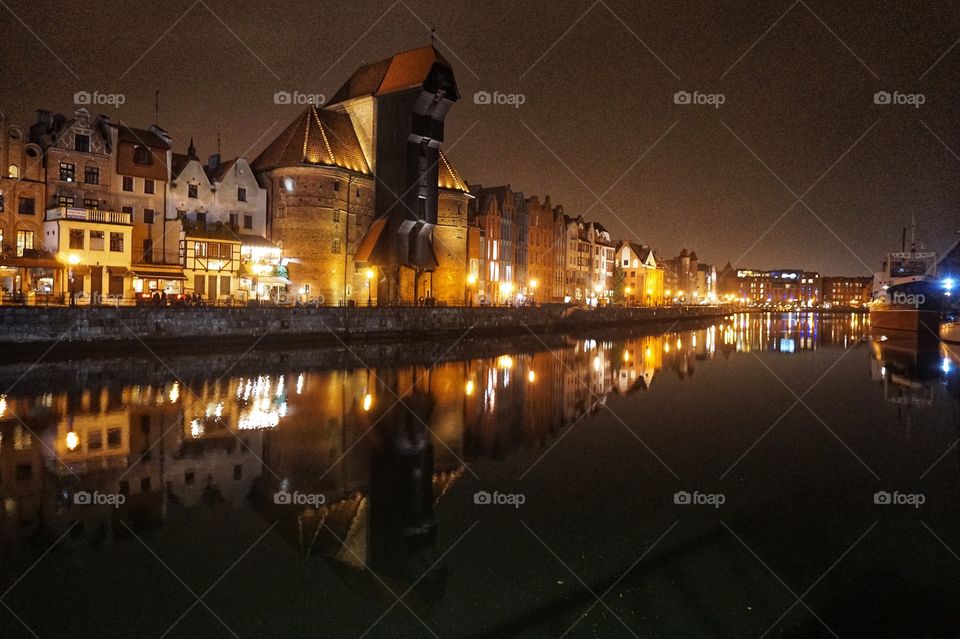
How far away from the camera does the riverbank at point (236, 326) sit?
31.1 meters

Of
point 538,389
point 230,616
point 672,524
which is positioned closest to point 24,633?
point 230,616

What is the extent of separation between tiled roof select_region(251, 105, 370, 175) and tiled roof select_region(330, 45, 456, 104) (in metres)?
3.24

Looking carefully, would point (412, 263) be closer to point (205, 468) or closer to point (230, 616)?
point (205, 468)

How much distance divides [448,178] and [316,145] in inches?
540

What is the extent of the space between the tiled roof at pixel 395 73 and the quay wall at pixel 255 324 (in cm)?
1848

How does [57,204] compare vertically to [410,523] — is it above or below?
above

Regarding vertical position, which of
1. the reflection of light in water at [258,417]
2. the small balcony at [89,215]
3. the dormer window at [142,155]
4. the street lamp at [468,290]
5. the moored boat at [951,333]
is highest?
the dormer window at [142,155]

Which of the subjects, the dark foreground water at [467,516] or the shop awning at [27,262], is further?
the shop awning at [27,262]

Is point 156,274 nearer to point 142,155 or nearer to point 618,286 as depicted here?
point 142,155

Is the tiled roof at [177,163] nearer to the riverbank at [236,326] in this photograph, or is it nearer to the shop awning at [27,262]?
the shop awning at [27,262]

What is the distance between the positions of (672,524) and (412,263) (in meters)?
45.9

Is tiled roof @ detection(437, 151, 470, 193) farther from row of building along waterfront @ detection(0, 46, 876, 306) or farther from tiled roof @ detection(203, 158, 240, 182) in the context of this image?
tiled roof @ detection(203, 158, 240, 182)

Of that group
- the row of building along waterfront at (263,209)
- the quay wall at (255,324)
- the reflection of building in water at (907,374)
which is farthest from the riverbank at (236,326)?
the reflection of building in water at (907,374)

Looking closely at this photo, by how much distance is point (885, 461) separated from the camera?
1541 cm
